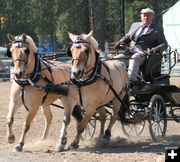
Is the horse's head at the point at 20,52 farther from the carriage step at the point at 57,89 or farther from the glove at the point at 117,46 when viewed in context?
the glove at the point at 117,46

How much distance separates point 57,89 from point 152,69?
2.29m

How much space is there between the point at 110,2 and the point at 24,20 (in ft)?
40.0

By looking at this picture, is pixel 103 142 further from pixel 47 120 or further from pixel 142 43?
pixel 142 43

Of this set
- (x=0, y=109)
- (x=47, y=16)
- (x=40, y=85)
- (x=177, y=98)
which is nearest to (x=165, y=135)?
(x=177, y=98)

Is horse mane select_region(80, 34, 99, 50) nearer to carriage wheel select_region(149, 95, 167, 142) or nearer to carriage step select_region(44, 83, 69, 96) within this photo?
carriage step select_region(44, 83, 69, 96)

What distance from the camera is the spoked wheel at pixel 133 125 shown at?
32.8 feet

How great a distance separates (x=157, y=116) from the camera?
10039 millimetres

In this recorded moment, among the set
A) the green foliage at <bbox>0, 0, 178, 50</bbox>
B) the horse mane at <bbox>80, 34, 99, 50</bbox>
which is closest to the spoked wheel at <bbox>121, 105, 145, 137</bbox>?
the horse mane at <bbox>80, 34, 99, 50</bbox>

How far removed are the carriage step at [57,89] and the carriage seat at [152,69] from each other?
6.28 feet

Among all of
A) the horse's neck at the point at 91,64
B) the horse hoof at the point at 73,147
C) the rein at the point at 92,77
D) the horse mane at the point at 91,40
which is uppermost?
the horse mane at the point at 91,40

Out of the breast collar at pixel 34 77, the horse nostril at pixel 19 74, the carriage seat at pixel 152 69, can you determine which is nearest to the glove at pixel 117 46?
the carriage seat at pixel 152 69

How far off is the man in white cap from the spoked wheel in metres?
0.73

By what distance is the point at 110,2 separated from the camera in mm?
63219

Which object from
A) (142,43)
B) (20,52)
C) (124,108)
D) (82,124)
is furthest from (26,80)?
(142,43)
